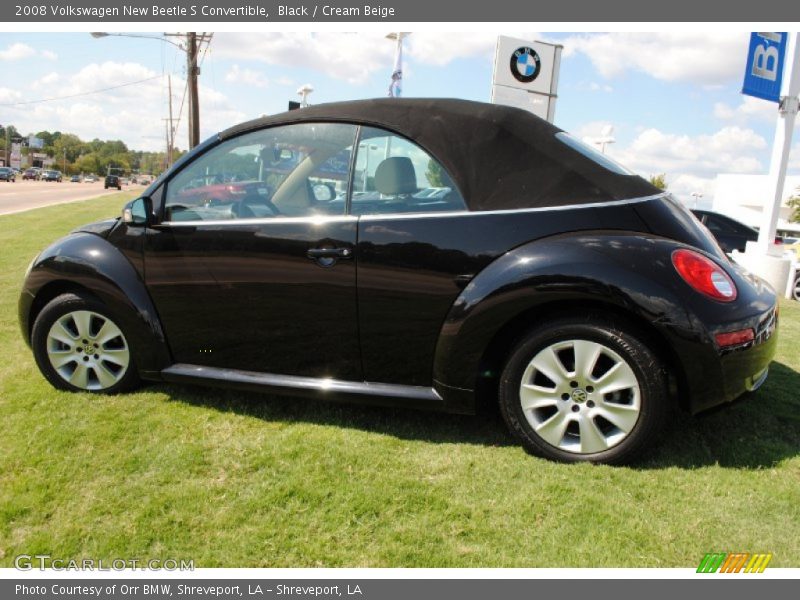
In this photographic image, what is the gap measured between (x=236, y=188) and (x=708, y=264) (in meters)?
2.40

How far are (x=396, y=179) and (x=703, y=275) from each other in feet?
4.85

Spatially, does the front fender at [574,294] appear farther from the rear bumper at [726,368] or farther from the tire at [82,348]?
the tire at [82,348]

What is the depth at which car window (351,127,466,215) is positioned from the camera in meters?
3.01

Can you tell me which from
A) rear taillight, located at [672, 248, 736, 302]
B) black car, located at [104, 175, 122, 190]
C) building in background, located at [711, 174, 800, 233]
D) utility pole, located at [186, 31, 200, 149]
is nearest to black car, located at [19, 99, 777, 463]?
rear taillight, located at [672, 248, 736, 302]

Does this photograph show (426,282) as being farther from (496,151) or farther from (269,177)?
(269,177)

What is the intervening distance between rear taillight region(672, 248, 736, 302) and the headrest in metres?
1.26

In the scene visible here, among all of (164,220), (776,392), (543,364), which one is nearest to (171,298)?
(164,220)

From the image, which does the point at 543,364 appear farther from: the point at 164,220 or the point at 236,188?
the point at 164,220

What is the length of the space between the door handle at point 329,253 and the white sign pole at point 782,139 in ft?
27.8

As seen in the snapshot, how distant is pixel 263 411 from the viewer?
3479 mm

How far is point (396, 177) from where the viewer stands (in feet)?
10.1

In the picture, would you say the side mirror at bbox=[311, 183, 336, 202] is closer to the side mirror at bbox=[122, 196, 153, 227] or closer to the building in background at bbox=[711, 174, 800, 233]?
the side mirror at bbox=[122, 196, 153, 227]

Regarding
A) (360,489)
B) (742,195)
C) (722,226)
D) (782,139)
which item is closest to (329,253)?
(360,489)

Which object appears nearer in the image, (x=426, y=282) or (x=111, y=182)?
(x=426, y=282)
